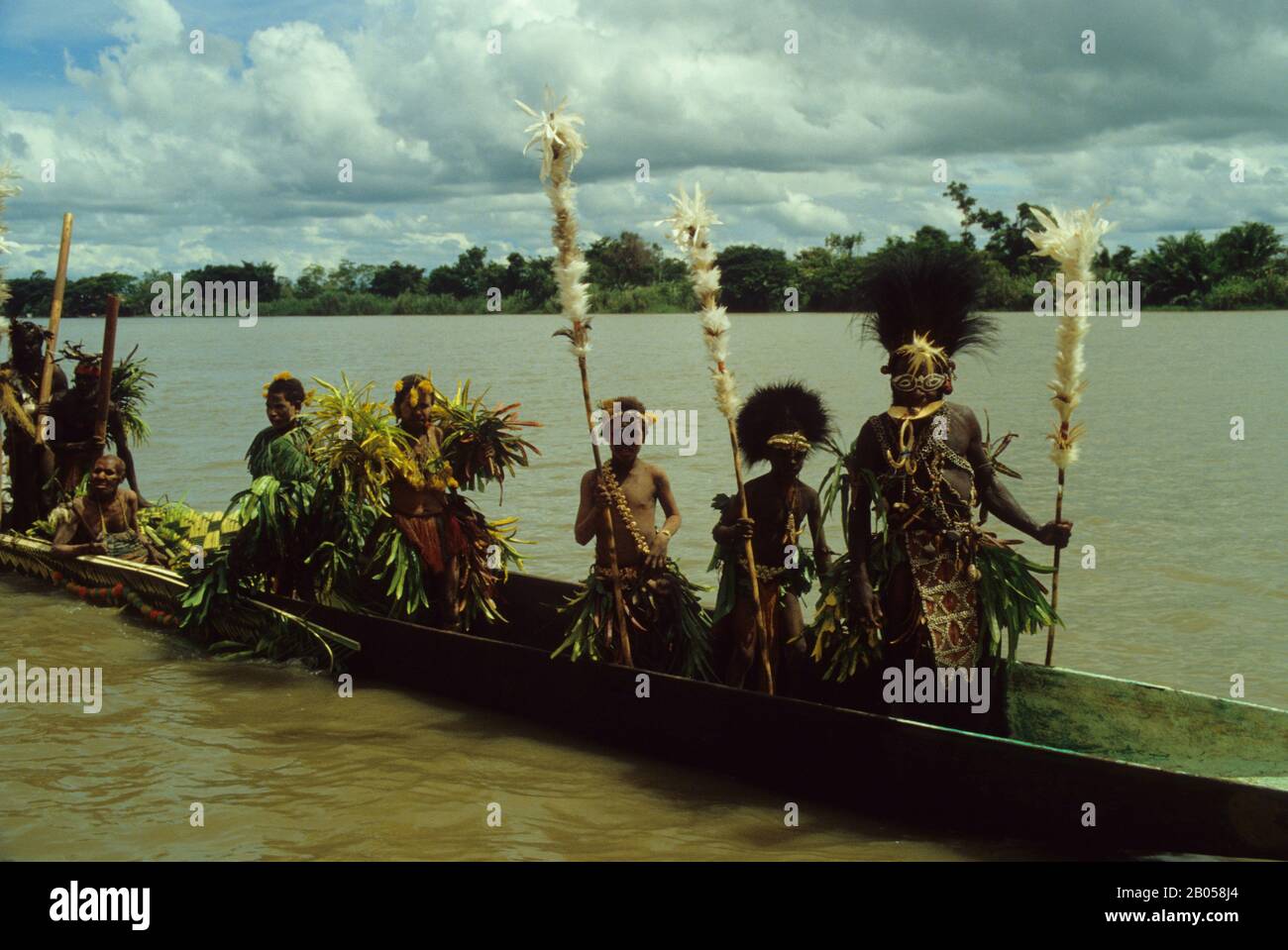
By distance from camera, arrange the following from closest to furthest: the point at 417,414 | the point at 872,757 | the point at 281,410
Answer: the point at 872,757 < the point at 417,414 < the point at 281,410

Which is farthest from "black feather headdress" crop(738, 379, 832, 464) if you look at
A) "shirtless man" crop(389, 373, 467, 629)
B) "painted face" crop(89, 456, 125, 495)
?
"painted face" crop(89, 456, 125, 495)

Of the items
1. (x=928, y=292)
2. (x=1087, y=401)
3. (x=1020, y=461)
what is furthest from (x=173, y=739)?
(x=1087, y=401)

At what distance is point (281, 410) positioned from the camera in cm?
766

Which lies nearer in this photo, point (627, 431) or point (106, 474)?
point (627, 431)

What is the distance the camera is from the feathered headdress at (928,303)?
516 centimetres

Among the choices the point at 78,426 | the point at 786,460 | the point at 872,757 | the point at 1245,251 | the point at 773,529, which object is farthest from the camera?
the point at 1245,251

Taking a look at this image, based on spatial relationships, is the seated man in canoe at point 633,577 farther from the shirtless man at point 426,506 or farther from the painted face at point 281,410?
the painted face at point 281,410

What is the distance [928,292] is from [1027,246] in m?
53.9

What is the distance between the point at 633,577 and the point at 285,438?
8.79 feet

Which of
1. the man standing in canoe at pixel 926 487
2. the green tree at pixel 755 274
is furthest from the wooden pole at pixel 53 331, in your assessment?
the green tree at pixel 755 274

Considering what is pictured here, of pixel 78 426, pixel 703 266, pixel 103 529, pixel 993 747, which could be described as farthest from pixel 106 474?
pixel 993 747

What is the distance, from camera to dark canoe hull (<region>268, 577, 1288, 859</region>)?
429 cm

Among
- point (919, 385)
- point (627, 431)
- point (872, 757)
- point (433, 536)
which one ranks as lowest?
point (872, 757)

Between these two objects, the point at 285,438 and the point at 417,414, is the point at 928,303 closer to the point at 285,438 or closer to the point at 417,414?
the point at 417,414
